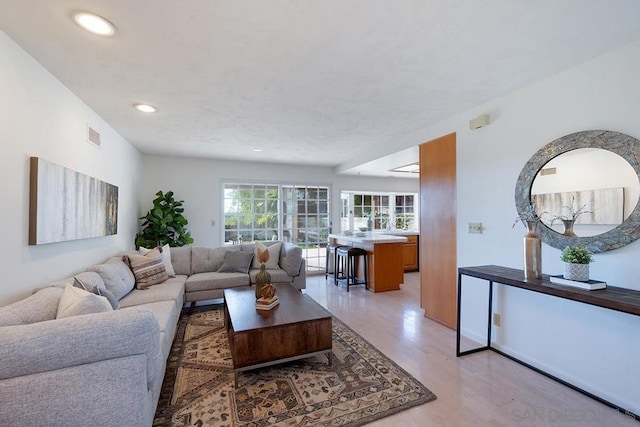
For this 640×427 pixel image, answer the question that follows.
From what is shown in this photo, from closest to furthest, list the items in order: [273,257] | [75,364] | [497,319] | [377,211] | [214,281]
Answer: [75,364], [497,319], [214,281], [273,257], [377,211]

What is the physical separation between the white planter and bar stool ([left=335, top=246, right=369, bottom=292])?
10.3 feet

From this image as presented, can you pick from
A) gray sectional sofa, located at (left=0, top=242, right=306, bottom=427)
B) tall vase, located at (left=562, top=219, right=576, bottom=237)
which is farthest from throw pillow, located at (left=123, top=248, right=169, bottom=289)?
tall vase, located at (left=562, top=219, right=576, bottom=237)

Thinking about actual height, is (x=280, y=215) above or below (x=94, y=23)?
below

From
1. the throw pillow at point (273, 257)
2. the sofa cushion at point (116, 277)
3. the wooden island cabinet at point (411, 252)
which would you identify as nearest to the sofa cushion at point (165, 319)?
the sofa cushion at point (116, 277)

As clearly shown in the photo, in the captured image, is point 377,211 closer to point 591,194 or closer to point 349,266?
point 349,266

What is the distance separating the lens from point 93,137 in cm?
293

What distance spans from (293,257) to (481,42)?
11.1ft

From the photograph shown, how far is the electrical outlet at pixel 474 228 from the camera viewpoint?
2904 mm

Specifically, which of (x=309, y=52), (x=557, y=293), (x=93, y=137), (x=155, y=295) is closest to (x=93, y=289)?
(x=155, y=295)

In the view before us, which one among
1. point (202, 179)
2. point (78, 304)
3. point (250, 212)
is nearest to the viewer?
point (78, 304)

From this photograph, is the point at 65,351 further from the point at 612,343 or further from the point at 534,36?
the point at 612,343

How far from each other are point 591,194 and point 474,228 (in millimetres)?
999

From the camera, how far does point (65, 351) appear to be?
124cm

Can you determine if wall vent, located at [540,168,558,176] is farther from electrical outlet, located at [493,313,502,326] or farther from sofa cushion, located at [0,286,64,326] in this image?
sofa cushion, located at [0,286,64,326]
